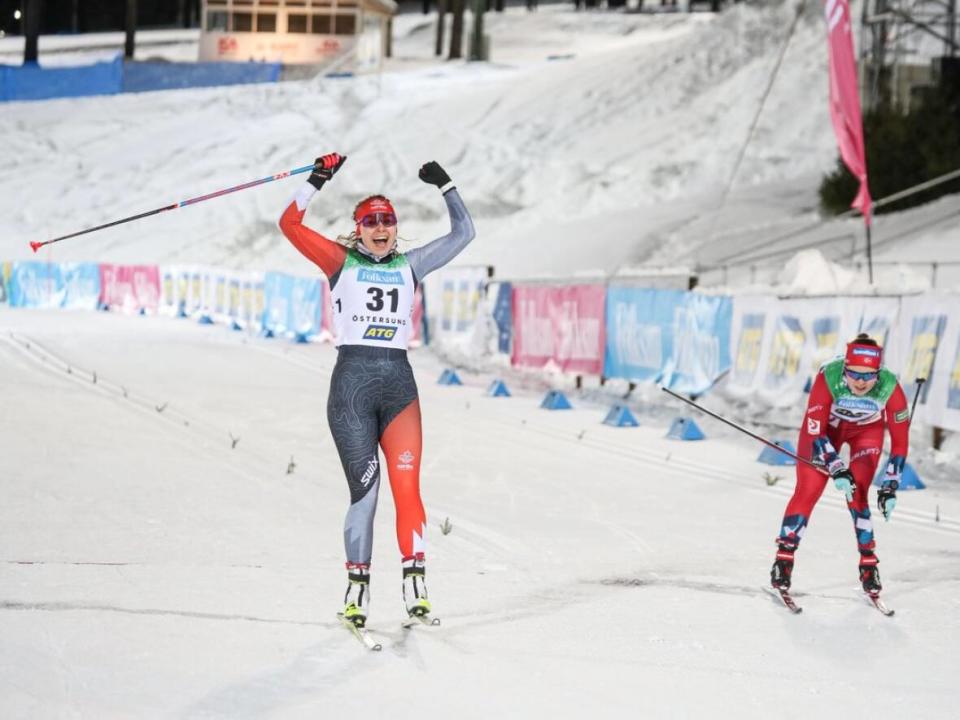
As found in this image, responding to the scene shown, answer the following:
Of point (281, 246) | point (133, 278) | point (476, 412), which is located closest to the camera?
point (476, 412)

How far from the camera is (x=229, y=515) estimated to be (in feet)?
32.2

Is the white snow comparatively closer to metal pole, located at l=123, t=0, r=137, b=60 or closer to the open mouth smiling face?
the open mouth smiling face

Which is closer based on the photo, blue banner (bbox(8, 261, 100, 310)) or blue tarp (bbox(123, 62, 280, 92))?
→ blue banner (bbox(8, 261, 100, 310))

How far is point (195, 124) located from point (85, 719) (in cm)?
5715

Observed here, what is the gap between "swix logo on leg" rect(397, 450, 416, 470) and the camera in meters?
6.73

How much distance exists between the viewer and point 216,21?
6519 centimetres

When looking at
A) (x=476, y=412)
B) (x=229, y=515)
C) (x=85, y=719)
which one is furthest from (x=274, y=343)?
(x=85, y=719)

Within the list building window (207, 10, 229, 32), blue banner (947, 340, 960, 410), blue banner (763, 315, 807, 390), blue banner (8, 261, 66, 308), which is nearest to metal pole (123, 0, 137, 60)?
building window (207, 10, 229, 32)

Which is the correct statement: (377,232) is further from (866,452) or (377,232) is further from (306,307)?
A: (306,307)

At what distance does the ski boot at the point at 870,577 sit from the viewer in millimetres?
7656

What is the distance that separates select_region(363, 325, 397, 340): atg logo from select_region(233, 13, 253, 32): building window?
60.8 m

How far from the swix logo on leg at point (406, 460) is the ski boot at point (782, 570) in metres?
2.24

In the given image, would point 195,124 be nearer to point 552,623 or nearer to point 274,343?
point 274,343

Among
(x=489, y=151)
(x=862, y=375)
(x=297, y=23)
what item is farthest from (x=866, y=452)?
(x=297, y=23)
